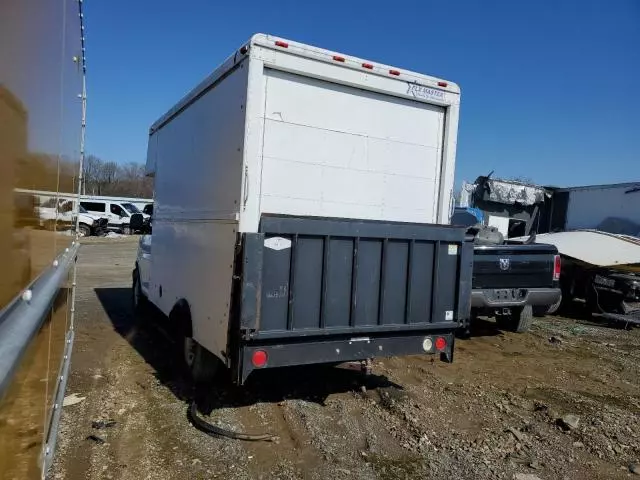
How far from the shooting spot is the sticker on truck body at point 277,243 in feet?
13.6

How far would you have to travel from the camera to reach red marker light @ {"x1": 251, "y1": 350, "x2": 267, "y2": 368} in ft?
13.6

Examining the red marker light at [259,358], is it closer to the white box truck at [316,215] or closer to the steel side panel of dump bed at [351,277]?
the white box truck at [316,215]

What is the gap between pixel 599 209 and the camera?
1553 cm

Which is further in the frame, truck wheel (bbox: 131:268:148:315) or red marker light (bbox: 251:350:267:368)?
truck wheel (bbox: 131:268:148:315)

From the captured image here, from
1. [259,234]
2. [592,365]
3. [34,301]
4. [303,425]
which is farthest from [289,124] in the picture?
[592,365]

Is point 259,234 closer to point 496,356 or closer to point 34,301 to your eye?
point 34,301

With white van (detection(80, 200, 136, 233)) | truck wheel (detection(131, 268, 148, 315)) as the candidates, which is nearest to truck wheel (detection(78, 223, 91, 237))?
white van (detection(80, 200, 136, 233))

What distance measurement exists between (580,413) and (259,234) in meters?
3.54

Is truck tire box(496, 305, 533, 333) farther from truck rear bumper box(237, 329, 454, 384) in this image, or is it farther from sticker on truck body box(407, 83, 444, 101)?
sticker on truck body box(407, 83, 444, 101)

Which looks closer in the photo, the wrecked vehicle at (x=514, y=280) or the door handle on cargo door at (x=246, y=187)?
the door handle on cargo door at (x=246, y=187)

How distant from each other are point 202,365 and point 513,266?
16.5 ft

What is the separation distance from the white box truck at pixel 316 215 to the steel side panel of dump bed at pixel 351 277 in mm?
11

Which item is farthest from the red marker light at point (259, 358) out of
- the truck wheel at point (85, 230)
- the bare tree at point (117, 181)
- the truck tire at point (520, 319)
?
the bare tree at point (117, 181)

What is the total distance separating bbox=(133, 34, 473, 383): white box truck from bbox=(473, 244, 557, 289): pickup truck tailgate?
104 inches
